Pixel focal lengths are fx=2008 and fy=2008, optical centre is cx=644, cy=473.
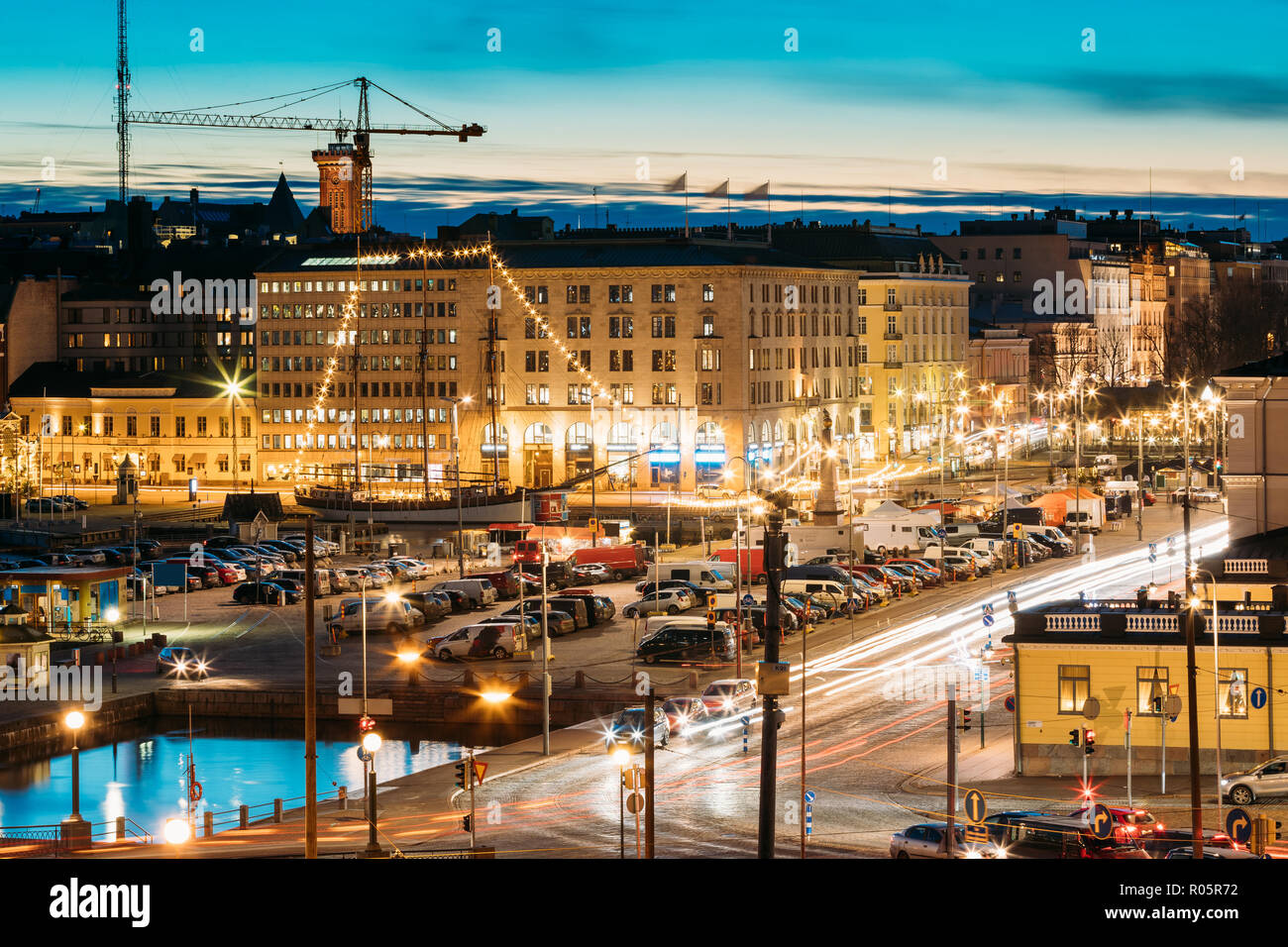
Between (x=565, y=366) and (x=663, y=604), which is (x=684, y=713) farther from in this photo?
(x=565, y=366)

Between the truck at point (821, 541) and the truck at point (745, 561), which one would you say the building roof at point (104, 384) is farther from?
the truck at point (745, 561)

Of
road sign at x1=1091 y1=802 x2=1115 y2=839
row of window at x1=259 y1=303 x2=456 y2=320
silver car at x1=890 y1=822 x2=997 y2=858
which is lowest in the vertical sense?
silver car at x1=890 y1=822 x2=997 y2=858

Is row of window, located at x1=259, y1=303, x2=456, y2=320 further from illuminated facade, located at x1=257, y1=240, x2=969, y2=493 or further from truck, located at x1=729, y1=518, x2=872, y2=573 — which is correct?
truck, located at x1=729, y1=518, x2=872, y2=573

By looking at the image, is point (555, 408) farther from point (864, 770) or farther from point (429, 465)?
point (864, 770)

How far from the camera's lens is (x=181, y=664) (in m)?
55.9

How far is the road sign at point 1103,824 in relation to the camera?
28844mm

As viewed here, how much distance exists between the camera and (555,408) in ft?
387

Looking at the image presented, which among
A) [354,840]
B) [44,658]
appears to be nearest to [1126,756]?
[354,840]

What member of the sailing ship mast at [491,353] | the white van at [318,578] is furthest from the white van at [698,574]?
the sailing ship mast at [491,353]

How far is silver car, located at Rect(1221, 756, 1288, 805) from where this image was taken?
114 feet

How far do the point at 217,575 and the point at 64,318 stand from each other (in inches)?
2814

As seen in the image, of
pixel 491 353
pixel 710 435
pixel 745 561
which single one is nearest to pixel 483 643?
pixel 745 561

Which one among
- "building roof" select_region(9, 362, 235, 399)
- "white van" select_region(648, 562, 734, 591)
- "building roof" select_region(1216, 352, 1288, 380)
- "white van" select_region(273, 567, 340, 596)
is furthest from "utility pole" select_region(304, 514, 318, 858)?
"building roof" select_region(9, 362, 235, 399)

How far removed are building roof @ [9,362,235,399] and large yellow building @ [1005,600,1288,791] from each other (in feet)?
310
